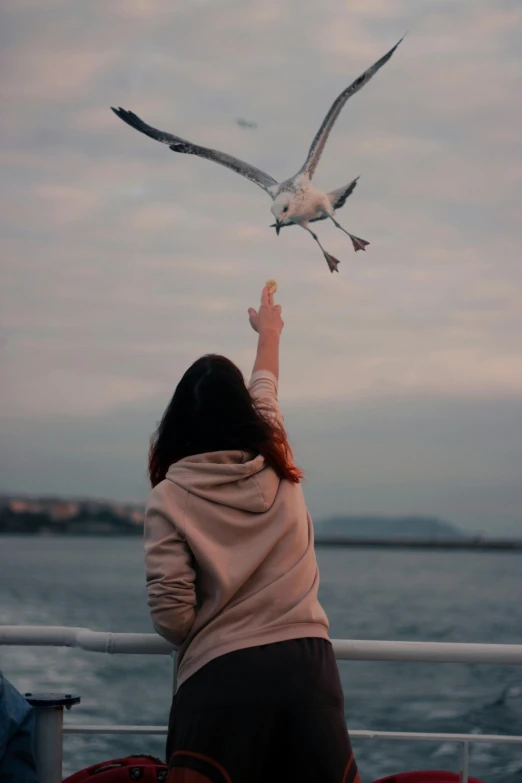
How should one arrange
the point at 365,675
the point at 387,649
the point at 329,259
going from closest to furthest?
1. the point at 387,649
2. the point at 329,259
3. the point at 365,675

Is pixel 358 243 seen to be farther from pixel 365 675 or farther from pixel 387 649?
pixel 365 675

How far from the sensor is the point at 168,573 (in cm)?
169

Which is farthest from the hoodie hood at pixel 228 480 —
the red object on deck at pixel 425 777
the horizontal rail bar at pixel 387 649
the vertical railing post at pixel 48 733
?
the red object on deck at pixel 425 777

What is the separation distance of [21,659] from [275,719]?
16.6m

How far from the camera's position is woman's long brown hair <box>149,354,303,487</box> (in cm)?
181

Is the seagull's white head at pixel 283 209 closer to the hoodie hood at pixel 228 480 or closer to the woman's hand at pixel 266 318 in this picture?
the woman's hand at pixel 266 318

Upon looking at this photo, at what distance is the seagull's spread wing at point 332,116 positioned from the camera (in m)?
3.48

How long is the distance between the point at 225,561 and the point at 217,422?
278 millimetres

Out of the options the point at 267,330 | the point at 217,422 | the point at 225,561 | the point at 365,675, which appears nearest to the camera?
the point at 225,561

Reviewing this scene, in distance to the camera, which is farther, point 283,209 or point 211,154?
point 211,154

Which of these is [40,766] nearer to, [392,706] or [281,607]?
[281,607]

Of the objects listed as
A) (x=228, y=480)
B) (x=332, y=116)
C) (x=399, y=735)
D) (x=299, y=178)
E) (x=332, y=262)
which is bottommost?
(x=399, y=735)

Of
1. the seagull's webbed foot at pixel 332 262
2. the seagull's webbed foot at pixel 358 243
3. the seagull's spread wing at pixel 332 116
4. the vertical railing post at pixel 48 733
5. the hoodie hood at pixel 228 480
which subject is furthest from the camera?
the seagull's spread wing at pixel 332 116

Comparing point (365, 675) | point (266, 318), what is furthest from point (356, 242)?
point (365, 675)
